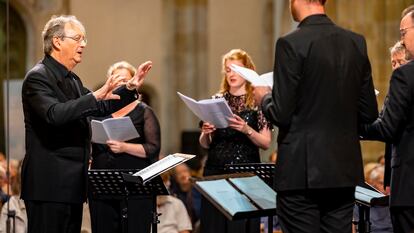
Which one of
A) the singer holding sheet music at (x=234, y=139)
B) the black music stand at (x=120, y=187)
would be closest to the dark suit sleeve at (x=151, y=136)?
the singer holding sheet music at (x=234, y=139)

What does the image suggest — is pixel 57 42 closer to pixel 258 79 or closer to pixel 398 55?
pixel 258 79

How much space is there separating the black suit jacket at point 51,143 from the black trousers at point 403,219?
175 cm

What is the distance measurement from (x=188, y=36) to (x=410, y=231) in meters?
9.36

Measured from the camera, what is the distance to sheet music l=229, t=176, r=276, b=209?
479cm

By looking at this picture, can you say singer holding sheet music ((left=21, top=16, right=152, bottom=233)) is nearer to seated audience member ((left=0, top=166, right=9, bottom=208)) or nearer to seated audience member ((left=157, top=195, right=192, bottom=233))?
seated audience member ((left=0, top=166, right=9, bottom=208))

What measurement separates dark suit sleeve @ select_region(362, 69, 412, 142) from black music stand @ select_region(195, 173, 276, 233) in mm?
628

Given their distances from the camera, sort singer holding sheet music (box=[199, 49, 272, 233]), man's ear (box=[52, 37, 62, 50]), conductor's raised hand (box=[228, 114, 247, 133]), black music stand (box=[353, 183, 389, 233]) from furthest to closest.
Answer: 1. singer holding sheet music (box=[199, 49, 272, 233])
2. conductor's raised hand (box=[228, 114, 247, 133])
3. man's ear (box=[52, 37, 62, 50])
4. black music stand (box=[353, 183, 389, 233])

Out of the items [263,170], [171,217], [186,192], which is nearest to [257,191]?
[263,170]

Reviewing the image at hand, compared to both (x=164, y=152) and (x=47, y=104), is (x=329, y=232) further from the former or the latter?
(x=164, y=152)

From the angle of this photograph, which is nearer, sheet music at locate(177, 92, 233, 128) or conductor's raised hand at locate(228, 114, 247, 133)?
sheet music at locate(177, 92, 233, 128)

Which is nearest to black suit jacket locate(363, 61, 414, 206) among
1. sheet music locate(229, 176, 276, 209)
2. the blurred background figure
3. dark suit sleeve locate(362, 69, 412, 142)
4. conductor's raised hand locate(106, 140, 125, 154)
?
dark suit sleeve locate(362, 69, 412, 142)

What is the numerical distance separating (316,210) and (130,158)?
2728mm

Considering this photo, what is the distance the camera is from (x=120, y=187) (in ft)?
20.8

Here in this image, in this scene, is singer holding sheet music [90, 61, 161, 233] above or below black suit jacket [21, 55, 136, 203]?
below
